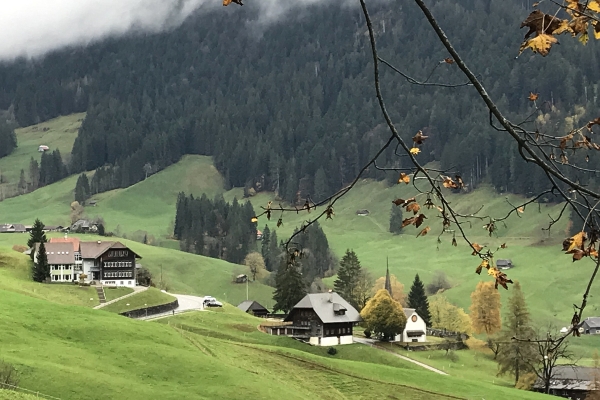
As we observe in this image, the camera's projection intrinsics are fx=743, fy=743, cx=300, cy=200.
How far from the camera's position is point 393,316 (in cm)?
9488

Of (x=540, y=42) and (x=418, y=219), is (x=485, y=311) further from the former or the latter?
(x=540, y=42)

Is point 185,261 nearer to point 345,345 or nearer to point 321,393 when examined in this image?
point 345,345

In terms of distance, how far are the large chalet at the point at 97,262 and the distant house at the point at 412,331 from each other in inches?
1582

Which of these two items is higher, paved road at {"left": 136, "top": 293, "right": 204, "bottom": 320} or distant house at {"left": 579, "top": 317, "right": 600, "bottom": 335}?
paved road at {"left": 136, "top": 293, "right": 204, "bottom": 320}

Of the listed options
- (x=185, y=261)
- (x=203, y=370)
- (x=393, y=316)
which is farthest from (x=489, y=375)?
(x=185, y=261)

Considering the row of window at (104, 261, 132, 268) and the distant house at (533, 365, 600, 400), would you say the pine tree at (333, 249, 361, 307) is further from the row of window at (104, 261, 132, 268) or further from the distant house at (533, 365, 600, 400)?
the distant house at (533, 365, 600, 400)

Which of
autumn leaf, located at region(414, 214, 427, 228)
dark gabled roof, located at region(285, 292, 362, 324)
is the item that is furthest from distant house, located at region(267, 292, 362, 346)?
autumn leaf, located at region(414, 214, 427, 228)

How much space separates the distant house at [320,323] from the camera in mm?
90125

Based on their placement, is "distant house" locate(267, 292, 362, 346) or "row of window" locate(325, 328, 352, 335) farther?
"row of window" locate(325, 328, 352, 335)

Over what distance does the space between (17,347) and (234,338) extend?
1420 inches

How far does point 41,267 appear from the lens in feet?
320

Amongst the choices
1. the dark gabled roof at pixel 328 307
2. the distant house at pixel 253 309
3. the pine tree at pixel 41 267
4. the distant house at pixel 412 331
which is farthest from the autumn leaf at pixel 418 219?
the distant house at pixel 253 309

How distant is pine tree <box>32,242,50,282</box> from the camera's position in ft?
318

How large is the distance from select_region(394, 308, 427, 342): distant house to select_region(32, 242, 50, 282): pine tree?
1871 inches
